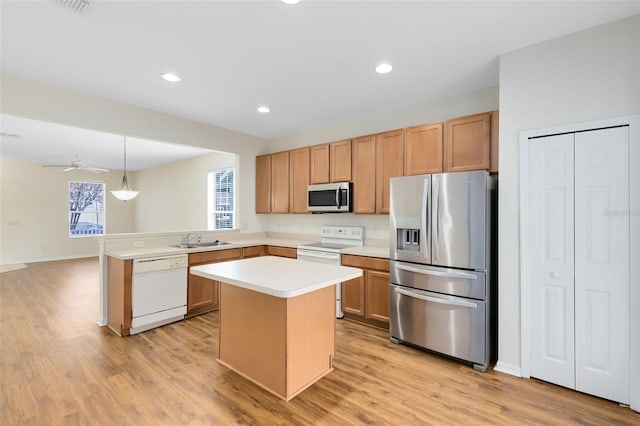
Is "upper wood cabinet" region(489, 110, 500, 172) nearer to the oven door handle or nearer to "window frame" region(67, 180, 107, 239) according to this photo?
the oven door handle

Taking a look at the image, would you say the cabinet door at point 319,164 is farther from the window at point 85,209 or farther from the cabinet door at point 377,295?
the window at point 85,209

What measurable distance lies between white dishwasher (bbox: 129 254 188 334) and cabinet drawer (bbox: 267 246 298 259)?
4.25 ft

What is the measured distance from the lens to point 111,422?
189cm

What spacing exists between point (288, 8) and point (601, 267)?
114 inches

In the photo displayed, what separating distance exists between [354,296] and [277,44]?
9.23 feet

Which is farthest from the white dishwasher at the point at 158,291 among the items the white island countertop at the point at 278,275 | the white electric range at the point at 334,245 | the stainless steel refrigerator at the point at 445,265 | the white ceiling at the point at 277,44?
the stainless steel refrigerator at the point at 445,265

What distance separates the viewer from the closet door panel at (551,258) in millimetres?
Result: 2273

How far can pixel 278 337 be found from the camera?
2133 mm

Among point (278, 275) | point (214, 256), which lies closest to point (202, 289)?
point (214, 256)

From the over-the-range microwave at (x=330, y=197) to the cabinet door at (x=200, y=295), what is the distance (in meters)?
1.77

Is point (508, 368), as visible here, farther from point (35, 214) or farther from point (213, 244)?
point (35, 214)

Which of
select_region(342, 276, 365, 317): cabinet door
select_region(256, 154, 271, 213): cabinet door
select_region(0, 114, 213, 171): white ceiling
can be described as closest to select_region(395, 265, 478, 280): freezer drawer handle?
select_region(342, 276, 365, 317): cabinet door

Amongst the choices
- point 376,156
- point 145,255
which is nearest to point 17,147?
point 145,255

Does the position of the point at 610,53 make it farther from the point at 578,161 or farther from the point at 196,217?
the point at 196,217
